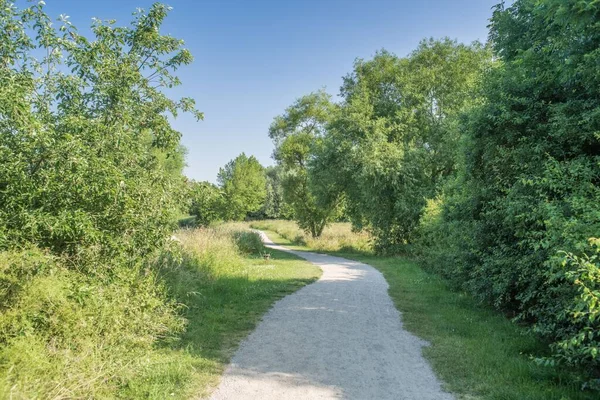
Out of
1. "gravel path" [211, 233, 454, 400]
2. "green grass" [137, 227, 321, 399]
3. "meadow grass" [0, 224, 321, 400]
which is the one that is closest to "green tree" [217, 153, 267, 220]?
"green grass" [137, 227, 321, 399]

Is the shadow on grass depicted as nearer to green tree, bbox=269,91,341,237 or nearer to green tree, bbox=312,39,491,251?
green tree, bbox=312,39,491,251

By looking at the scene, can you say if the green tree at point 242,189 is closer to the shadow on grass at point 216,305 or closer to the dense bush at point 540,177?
the shadow on grass at point 216,305

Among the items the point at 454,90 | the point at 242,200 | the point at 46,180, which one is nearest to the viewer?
the point at 46,180

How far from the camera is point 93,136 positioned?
197 inches

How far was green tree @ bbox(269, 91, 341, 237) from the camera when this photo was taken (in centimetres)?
3275

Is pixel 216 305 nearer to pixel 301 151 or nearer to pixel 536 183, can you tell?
pixel 536 183

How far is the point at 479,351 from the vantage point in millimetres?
5895

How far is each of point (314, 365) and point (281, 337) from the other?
1384mm

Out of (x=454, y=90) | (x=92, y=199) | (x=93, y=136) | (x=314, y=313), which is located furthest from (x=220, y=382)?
(x=454, y=90)

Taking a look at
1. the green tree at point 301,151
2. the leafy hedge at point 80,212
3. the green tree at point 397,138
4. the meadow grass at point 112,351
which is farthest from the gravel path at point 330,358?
the green tree at point 301,151

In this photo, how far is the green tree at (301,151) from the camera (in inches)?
1289

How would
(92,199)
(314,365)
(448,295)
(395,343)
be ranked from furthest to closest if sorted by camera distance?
(448,295) < (395,343) < (314,365) < (92,199)

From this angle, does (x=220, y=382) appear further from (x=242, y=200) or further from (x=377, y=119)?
(x=242, y=200)

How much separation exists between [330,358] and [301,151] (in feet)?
104
